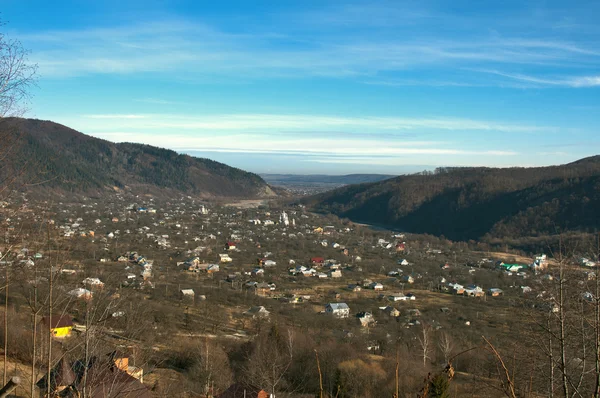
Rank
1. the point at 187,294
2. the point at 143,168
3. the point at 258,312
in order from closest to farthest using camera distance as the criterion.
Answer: the point at 258,312 → the point at 187,294 → the point at 143,168

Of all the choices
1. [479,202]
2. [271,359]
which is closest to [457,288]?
[271,359]

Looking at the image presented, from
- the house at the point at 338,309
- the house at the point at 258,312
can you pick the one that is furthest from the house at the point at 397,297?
the house at the point at 258,312

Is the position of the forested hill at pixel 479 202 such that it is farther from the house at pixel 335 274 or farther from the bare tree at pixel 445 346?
the bare tree at pixel 445 346

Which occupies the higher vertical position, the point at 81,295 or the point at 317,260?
the point at 81,295

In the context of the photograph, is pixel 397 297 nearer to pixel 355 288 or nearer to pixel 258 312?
pixel 355 288

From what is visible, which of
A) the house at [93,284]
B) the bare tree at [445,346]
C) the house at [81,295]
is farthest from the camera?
the bare tree at [445,346]

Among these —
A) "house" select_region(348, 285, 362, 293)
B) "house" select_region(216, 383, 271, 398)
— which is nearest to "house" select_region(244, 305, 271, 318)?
"house" select_region(348, 285, 362, 293)
